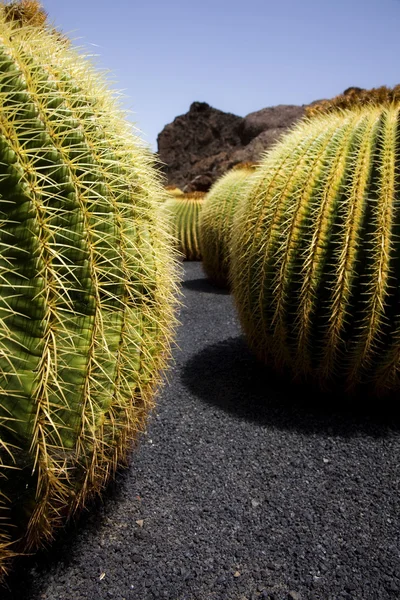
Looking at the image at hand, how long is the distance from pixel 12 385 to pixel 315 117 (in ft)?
7.04

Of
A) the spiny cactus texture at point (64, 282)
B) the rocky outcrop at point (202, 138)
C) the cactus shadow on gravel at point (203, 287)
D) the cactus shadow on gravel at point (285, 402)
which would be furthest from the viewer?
the rocky outcrop at point (202, 138)

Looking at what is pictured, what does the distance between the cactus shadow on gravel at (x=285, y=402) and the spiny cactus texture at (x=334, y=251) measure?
0.50 ft

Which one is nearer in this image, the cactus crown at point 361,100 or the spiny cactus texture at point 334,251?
the spiny cactus texture at point 334,251

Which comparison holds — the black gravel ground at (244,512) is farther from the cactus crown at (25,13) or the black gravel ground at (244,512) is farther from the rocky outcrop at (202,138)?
the rocky outcrop at (202,138)

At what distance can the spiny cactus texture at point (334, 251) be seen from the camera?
6.98ft

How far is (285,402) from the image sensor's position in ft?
8.30

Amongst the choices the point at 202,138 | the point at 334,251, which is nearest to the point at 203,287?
the point at 334,251

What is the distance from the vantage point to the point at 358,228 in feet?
7.00

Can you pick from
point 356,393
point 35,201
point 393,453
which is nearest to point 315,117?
point 356,393

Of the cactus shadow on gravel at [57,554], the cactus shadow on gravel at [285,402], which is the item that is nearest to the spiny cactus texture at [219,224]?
the cactus shadow on gravel at [285,402]

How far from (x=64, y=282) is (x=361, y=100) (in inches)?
76.0

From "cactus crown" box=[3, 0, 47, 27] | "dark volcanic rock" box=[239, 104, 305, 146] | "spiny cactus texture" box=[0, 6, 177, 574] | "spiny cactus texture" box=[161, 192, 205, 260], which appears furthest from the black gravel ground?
"dark volcanic rock" box=[239, 104, 305, 146]

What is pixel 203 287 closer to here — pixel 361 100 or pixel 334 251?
pixel 361 100

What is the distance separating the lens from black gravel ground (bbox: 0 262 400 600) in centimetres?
148
